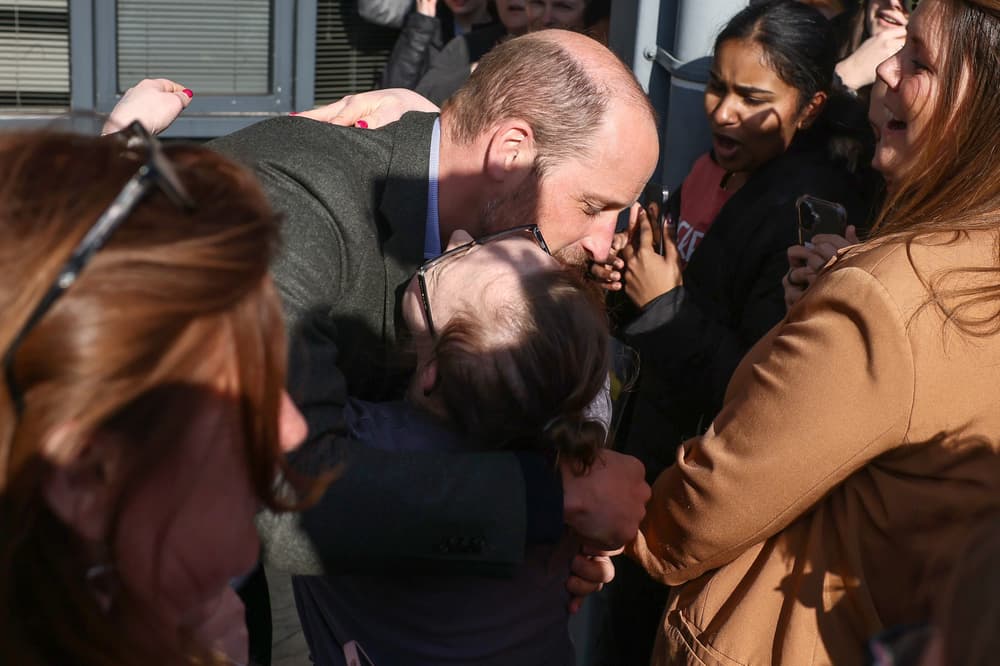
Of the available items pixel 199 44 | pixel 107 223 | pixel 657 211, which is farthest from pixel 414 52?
pixel 107 223

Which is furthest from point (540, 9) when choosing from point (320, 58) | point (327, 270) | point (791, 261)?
point (327, 270)

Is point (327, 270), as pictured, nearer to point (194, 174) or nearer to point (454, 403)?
point (454, 403)

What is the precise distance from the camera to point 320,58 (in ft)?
16.3

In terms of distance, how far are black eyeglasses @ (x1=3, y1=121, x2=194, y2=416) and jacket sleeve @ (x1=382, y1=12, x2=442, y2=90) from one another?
388 cm

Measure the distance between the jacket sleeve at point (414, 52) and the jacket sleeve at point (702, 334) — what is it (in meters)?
2.46

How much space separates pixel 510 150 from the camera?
86.2 inches

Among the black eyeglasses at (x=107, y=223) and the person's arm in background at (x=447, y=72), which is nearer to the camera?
the black eyeglasses at (x=107, y=223)

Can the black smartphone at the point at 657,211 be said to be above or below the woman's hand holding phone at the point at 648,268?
above

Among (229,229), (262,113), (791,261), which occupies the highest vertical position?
(229,229)

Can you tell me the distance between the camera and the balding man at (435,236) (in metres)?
1.61

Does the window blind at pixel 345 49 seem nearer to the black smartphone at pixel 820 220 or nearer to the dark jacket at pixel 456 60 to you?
the dark jacket at pixel 456 60

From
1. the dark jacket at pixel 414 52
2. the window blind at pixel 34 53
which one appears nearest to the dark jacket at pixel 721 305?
the dark jacket at pixel 414 52

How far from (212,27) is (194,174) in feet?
13.1

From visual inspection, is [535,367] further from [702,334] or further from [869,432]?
[702,334]
